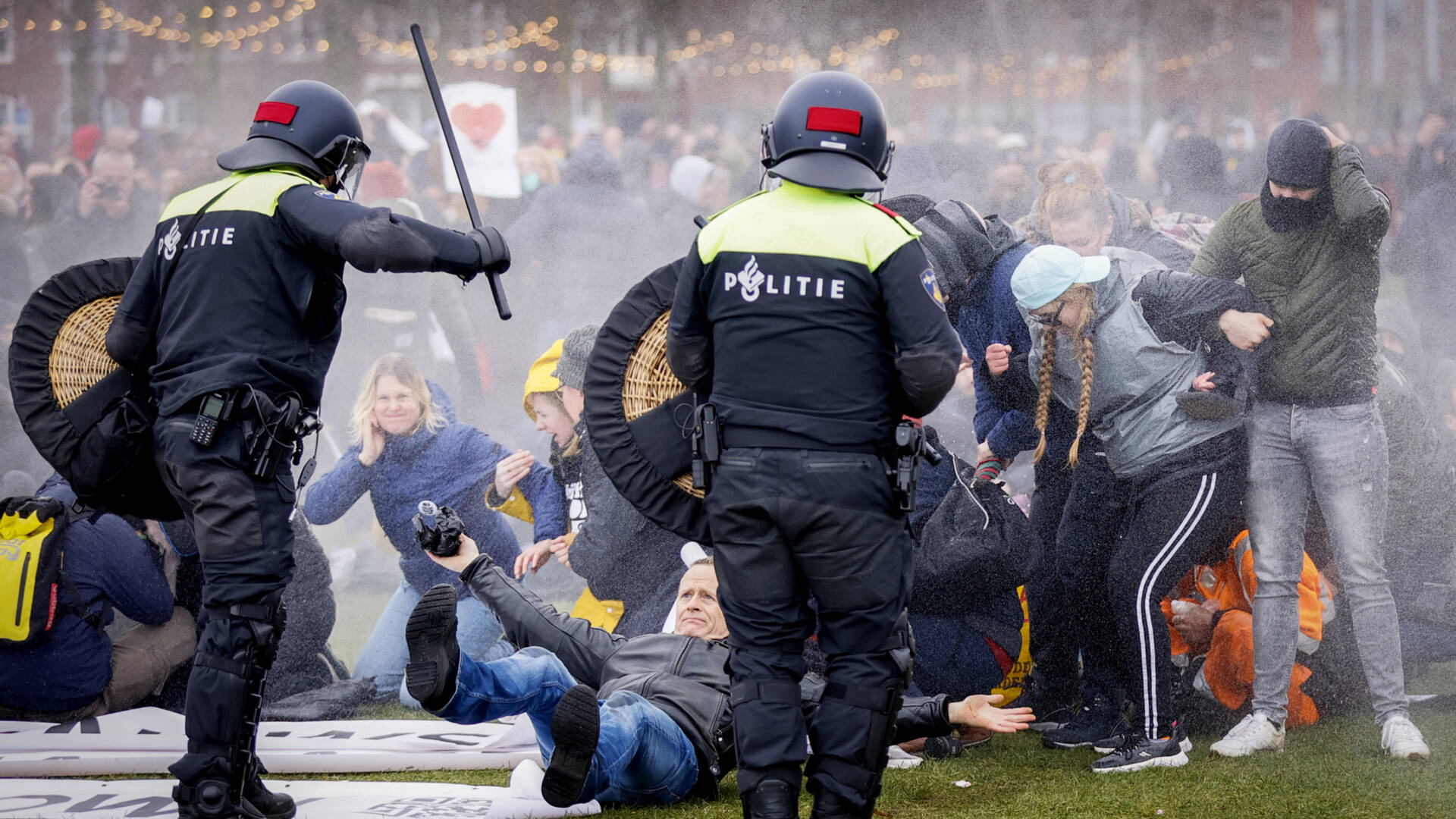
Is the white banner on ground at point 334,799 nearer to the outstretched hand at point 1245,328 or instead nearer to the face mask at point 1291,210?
the outstretched hand at point 1245,328

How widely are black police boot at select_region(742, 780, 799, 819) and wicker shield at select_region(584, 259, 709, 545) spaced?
3.00 ft

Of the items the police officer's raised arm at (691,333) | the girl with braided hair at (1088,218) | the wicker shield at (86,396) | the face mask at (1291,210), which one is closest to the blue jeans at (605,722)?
the police officer's raised arm at (691,333)

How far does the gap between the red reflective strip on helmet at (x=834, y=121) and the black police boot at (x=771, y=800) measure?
184cm

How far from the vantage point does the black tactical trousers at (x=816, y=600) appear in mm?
3568

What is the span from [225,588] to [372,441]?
241 centimetres

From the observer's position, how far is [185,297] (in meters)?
4.07

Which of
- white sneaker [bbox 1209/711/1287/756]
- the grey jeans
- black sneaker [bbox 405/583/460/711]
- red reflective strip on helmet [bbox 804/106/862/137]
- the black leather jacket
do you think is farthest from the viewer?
the grey jeans

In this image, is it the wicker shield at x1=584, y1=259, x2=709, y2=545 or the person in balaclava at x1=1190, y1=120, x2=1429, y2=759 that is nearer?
the wicker shield at x1=584, y1=259, x2=709, y2=545

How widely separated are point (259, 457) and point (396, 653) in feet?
7.83

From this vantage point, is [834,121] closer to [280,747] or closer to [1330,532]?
[1330,532]

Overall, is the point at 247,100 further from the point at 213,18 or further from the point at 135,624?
the point at 135,624

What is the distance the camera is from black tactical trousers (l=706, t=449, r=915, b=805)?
11.7ft

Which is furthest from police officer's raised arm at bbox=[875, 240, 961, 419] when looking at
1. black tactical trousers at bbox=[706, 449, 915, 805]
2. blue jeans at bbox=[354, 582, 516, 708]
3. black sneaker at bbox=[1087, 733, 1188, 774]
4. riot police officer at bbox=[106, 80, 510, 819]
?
blue jeans at bbox=[354, 582, 516, 708]

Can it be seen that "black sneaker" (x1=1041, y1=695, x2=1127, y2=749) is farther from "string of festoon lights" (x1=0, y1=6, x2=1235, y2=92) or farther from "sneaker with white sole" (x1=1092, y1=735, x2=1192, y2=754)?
"string of festoon lights" (x1=0, y1=6, x2=1235, y2=92)
